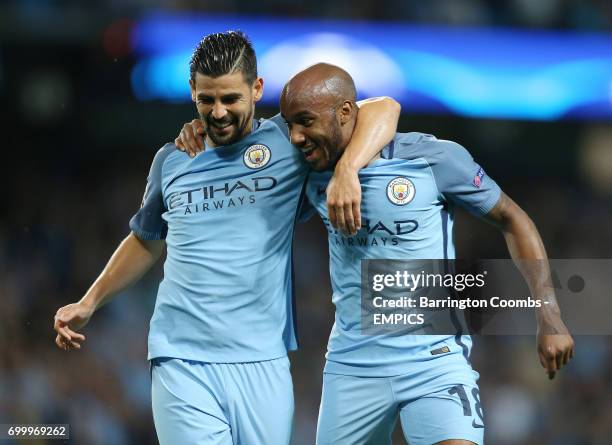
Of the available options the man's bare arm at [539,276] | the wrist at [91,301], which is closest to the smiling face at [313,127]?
the man's bare arm at [539,276]

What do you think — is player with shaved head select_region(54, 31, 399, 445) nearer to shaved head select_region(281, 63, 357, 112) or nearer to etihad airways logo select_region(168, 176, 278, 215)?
etihad airways logo select_region(168, 176, 278, 215)

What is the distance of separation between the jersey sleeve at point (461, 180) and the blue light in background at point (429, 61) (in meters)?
6.02

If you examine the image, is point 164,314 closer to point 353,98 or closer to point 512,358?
point 353,98

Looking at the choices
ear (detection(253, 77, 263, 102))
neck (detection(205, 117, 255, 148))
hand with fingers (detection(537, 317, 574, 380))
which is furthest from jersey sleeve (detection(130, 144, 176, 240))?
hand with fingers (detection(537, 317, 574, 380))

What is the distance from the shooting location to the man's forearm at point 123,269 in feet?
13.2

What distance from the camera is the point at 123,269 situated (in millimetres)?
4062

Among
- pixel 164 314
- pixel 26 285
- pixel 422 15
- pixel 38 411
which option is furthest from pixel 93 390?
pixel 422 15

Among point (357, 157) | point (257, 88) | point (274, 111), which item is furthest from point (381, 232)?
point (274, 111)

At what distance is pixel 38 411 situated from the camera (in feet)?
23.1

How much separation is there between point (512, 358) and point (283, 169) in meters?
5.03

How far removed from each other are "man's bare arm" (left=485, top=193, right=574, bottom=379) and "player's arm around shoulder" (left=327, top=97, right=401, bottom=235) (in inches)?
20.8

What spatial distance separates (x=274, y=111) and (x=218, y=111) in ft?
20.8

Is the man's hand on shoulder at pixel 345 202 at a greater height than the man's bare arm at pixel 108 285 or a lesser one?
greater

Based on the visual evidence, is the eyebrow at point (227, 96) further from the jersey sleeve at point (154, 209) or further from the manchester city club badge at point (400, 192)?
the manchester city club badge at point (400, 192)
